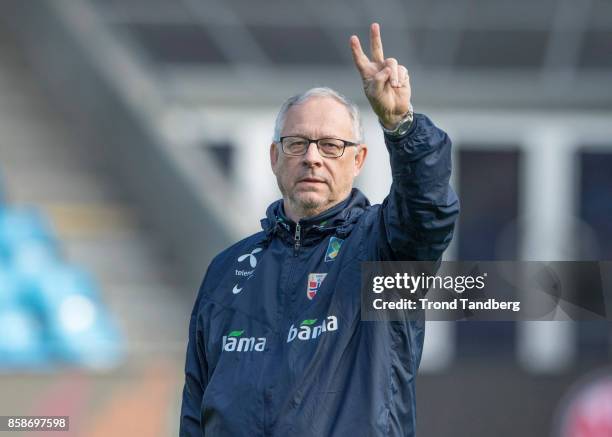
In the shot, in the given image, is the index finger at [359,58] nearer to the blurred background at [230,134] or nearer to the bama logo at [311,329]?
the bama logo at [311,329]

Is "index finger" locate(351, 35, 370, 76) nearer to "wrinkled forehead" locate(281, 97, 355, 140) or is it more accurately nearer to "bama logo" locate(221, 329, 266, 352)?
"wrinkled forehead" locate(281, 97, 355, 140)

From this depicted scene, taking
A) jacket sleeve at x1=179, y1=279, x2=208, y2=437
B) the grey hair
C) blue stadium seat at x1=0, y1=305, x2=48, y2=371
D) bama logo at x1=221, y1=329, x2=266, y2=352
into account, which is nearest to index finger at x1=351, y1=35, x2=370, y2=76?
the grey hair

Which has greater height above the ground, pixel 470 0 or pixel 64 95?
pixel 470 0

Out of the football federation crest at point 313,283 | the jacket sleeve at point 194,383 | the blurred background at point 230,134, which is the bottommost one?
the jacket sleeve at point 194,383

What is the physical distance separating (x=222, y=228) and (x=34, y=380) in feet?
7.20

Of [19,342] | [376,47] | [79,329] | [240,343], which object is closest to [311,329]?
[240,343]

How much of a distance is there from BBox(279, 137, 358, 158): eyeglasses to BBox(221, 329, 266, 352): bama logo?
432 millimetres

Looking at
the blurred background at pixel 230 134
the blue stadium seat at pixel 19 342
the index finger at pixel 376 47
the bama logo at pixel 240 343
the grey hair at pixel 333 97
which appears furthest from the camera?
the blurred background at pixel 230 134

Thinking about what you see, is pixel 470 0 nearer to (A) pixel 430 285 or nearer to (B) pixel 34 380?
(B) pixel 34 380

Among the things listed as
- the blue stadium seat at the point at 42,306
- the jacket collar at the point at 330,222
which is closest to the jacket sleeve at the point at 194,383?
the jacket collar at the point at 330,222

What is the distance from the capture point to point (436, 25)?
10164 millimetres

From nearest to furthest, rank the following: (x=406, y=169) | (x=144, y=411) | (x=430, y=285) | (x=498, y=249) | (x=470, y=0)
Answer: (x=406, y=169), (x=430, y=285), (x=144, y=411), (x=498, y=249), (x=470, y=0)

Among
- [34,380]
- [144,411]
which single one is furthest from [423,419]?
[34,380]

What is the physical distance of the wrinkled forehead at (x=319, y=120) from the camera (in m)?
3.07
